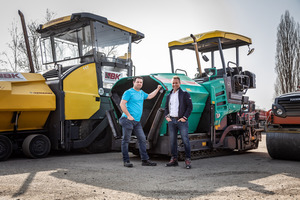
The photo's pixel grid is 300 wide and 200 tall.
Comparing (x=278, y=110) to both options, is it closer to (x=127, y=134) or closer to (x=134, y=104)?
(x=134, y=104)

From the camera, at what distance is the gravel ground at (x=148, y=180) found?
3.98 m

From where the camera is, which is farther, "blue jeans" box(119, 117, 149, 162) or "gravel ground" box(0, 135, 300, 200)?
"blue jeans" box(119, 117, 149, 162)

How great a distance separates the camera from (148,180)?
4848mm

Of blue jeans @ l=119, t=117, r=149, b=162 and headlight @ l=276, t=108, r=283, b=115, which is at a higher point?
headlight @ l=276, t=108, r=283, b=115

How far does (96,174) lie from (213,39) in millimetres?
4747

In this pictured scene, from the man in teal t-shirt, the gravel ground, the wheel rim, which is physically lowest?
the gravel ground

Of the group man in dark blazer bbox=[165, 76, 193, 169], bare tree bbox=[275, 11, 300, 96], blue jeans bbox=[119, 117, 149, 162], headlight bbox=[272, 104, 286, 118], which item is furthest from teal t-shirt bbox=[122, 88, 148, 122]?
bare tree bbox=[275, 11, 300, 96]

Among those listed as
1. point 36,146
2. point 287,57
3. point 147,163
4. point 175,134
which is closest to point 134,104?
point 175,134

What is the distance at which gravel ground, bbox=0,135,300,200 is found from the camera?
3977 mm

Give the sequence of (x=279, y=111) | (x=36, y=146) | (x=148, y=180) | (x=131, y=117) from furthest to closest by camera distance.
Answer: (x=36, y=146)
(x=279, y=111)
(x=131, y=117)
(x=148, y=180)

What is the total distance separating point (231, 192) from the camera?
13.4 feet

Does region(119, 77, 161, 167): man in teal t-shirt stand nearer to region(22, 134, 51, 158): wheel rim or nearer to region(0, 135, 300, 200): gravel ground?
region(0, 135, 300, 200): gravel ground

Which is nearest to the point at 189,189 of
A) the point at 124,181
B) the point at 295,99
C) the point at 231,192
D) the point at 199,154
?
the point at 231,192

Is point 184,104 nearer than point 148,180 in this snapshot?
No
